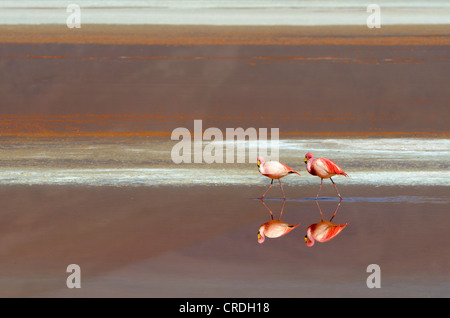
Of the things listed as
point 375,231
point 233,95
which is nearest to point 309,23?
point 233,95

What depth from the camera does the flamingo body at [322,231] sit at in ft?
22.1

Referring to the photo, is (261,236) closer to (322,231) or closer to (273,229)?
(273,229)

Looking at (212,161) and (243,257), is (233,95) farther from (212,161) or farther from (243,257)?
(243,257)

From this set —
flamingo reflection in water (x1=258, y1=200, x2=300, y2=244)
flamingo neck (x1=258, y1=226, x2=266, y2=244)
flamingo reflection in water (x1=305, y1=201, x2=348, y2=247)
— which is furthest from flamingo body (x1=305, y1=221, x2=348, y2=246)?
flamingo neck (x1=258, y1=226, x2=266, y2=244)

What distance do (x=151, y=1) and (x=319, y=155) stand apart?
13.7 metres

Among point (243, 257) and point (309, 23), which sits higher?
point (309, 23)

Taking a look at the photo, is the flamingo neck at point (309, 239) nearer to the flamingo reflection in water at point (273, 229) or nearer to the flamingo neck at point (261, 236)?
the flamingo reflection in water at point (273, 229)

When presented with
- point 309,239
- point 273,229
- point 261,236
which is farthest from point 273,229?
point 309,239

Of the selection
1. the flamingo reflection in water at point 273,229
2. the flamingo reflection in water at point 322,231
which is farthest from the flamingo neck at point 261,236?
the flamingo reflection in water at point 322,231

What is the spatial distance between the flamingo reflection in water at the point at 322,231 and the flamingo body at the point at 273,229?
0.57 feet

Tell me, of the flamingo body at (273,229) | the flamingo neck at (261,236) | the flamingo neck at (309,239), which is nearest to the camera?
the flamingo neck at (309,239)

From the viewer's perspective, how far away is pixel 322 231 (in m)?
7.01

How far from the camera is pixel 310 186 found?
9289 mm

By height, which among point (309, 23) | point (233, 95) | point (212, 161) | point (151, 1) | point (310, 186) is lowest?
point (310, 186)
